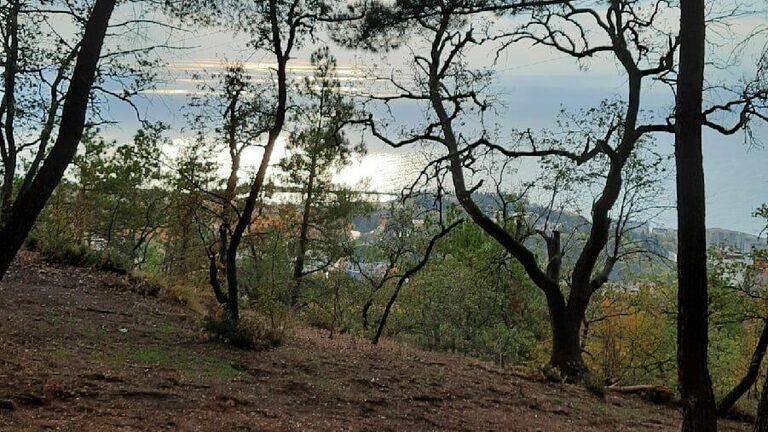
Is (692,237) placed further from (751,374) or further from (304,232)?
(304,232)

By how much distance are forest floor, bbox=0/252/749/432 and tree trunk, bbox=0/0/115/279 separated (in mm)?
1042

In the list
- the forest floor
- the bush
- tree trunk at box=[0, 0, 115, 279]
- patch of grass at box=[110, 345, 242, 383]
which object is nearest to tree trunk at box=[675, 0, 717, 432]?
the forest floor

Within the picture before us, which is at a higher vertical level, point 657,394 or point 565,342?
point 565,342

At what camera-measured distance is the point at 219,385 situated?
5219 millimetres

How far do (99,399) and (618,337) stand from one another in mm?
24609

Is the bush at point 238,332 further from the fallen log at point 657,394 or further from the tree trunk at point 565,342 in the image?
the fallen log at point 657,394

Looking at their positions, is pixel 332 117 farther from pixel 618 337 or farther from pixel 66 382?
pixel 618 337

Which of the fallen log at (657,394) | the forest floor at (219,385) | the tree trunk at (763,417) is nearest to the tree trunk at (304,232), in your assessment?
the forest floor at (219,385)

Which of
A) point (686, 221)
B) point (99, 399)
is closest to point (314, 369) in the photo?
point (99, 399)

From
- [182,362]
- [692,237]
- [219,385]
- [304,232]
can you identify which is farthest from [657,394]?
[304,232]

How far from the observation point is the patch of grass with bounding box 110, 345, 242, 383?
5.46m

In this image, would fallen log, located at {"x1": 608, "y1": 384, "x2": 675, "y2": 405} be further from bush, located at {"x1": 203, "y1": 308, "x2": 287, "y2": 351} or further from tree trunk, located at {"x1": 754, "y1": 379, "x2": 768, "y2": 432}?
bush, located at {"x1": 203, "y1": 308, "x2": 287, "y2": 351}

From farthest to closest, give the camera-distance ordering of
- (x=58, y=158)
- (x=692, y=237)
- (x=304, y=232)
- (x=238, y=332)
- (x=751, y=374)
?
(x=304, y=232) → (x=751, y=374) → (x=238, y=332) → (x=58, y=158) → (x=692, y=237)

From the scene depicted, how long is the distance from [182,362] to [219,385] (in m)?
0.88
